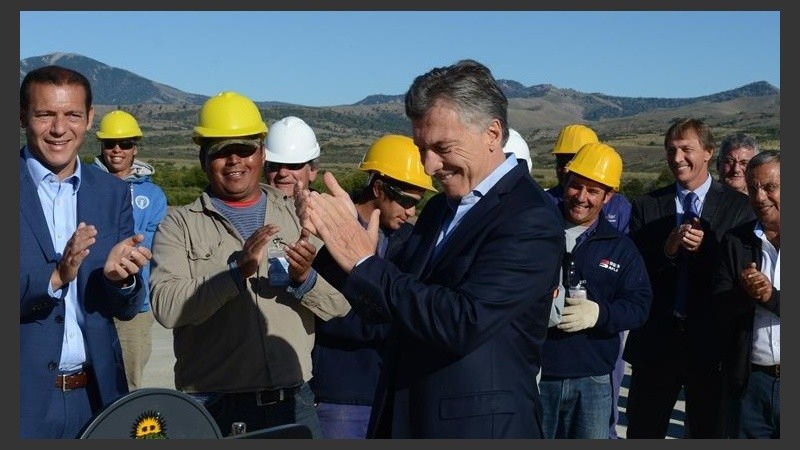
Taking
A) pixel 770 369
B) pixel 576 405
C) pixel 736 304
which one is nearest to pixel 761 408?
pixel 770 369

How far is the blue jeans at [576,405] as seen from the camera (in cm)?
560

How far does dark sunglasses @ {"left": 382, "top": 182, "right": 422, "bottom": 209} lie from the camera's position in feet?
17.1

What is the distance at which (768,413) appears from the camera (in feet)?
17.1

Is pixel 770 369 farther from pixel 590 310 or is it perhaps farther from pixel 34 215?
pixel 34 215

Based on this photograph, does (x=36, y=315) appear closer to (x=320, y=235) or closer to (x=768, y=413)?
(x=320, y=235)

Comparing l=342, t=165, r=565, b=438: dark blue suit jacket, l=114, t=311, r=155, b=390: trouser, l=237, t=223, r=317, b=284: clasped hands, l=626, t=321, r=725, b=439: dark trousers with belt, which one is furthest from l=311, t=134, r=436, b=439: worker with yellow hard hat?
l=114, t=311, r=155, b=390: trouser

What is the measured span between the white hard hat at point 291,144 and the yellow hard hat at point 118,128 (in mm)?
2613

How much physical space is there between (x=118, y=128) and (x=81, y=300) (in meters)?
5.00

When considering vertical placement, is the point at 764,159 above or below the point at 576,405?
above

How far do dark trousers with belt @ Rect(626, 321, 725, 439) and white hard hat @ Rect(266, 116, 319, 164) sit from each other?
2.43 meters

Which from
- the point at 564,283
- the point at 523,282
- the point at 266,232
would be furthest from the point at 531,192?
the point at 564,283

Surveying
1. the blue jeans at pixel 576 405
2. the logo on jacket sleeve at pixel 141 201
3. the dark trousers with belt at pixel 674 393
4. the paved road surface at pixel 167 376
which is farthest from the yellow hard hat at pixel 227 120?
the paved road surface at pixel 167 376

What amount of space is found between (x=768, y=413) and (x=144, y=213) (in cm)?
480

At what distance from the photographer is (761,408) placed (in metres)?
5.22
